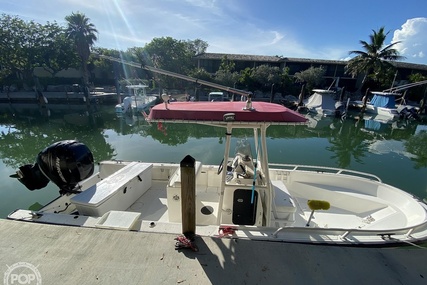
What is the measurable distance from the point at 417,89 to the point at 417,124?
1205 centimetres

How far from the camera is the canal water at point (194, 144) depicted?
8523mm

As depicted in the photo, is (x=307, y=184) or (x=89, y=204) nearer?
(x=89, y=204)

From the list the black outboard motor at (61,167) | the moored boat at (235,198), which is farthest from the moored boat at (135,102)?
the black outboard motor at (61,167)

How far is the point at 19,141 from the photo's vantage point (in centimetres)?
1247

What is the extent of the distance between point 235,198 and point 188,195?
3.59ft

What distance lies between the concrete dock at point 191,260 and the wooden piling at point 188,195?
0.70 ft

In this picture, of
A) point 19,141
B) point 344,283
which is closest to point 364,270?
point 344,283

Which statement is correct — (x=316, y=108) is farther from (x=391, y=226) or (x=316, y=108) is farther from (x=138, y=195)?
(x=138, y=195)

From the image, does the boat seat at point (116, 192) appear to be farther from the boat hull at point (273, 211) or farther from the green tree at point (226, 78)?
the green tree at point (226, 78)

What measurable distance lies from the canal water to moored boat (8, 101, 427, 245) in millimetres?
2823

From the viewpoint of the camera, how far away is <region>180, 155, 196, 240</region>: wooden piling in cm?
256

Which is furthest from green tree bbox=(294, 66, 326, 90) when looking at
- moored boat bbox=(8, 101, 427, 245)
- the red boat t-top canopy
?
the red boat t-top canopy

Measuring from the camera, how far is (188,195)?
267 cm

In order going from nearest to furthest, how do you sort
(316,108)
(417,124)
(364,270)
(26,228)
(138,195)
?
(364,270) → (26,228) → (138,195) → (417,124) → (316,108)
